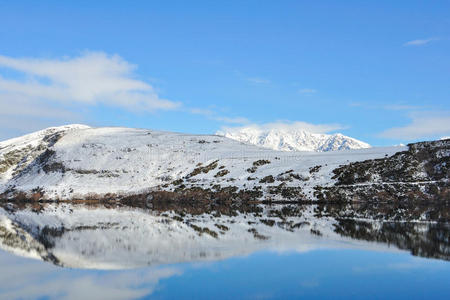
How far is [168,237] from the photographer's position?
88.2ft

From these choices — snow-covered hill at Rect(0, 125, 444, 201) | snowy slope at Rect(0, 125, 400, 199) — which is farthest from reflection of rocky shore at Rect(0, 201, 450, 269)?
snowy slope at Rect(0, 125, 400, 199)

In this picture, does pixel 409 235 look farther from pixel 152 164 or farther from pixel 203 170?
pixel 152 164

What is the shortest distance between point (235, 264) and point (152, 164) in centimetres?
7771

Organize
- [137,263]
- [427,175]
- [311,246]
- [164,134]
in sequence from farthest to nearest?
1. [164,134]
2. [427,175]
3. [311,246]
4. [137,263]

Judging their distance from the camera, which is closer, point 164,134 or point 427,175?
point 427,175

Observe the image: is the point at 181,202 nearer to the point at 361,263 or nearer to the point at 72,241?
Answer: the point at 72,241

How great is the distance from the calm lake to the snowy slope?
38613 mm

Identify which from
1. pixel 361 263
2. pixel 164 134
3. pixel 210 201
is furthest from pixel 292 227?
pixel 164 134

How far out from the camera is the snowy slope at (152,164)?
74.5m

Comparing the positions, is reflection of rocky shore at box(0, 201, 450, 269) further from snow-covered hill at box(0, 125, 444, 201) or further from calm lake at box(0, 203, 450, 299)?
snow-covered hill at box(0, 125, 444, 201)

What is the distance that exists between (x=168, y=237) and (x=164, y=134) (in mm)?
94744

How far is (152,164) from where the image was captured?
9406 cm

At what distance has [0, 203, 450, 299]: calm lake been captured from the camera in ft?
46.0

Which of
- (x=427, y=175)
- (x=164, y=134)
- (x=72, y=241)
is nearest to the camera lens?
(x=72, y=241)
